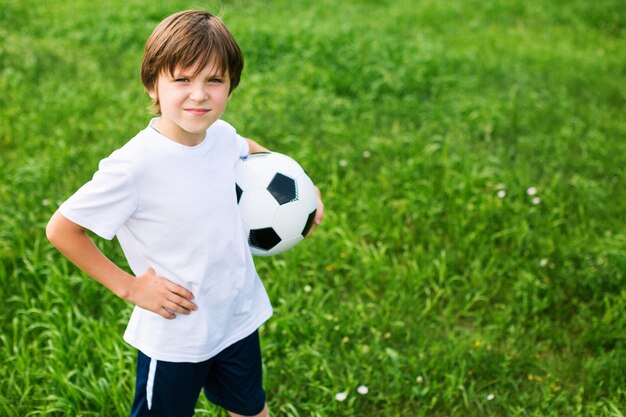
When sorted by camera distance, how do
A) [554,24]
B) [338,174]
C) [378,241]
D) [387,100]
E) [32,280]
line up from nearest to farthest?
[32,280], [378,241], [338,174], [387,100], [554,24]

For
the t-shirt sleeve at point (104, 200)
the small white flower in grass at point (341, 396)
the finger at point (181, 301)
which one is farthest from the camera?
the small white flower in grass at point (341, 396)

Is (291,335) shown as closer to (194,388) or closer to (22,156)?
(194,388)

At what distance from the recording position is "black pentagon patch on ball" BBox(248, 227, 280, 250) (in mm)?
2186

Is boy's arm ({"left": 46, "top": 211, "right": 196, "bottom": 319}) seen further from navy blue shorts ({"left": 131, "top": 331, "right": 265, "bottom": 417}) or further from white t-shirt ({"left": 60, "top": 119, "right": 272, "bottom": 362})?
navy blue shorts ({"left": 131, "top": 331, "right": 265, "bottom": 417})

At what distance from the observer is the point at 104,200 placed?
1753 millimetres

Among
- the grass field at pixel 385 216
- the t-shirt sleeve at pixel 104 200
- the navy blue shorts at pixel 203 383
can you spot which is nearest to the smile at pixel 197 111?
the t-shirt sleeve at pixel 104 200

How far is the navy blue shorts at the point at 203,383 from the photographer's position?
6.64ft

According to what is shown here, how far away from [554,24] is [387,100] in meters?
3.61

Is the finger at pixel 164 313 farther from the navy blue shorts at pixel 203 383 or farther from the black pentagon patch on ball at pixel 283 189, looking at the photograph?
the black pentagon patch on ball at pixel 283 189

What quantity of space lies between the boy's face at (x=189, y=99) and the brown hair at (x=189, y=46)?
21 mm

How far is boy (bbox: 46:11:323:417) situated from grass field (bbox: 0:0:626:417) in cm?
75

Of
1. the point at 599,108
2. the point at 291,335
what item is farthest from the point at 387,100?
the point at 291,335

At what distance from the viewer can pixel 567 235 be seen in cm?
386

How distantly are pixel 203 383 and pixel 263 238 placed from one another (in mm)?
520
